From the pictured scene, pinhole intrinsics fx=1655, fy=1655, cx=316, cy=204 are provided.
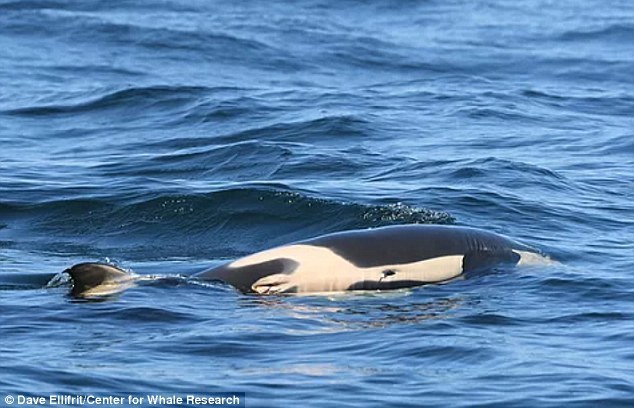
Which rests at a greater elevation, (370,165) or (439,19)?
(439,19)

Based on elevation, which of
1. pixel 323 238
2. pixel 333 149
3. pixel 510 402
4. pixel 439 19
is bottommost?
pixel 510 402

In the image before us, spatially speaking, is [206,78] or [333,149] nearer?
[333,149]

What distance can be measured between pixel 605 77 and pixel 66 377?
18.6 m

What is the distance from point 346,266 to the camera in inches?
468

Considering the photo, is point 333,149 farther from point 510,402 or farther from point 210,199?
point 510,402

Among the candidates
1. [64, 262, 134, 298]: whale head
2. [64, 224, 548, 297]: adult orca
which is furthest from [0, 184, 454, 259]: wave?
[64, 262, 134, 298]: whale head

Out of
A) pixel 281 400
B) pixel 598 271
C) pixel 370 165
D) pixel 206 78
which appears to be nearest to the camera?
pixel 281 400

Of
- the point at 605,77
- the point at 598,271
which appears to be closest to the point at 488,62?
the point at 605,77

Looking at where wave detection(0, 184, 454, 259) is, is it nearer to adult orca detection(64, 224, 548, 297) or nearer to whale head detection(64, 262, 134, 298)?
adult orca detection(64, 224, 548, 297)

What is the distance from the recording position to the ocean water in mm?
10047

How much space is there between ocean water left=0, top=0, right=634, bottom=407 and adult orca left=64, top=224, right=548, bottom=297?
6.5 inches

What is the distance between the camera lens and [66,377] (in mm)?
9641

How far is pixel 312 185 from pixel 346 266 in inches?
197

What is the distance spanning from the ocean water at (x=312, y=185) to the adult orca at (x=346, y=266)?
16cm
